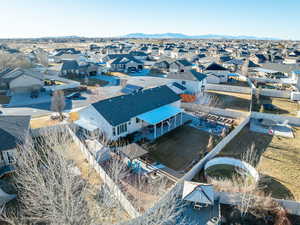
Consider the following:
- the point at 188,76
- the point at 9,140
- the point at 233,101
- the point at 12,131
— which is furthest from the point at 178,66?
the point at 9,140

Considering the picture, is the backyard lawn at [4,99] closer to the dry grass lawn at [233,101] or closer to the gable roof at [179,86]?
the gable roof at [179,86]

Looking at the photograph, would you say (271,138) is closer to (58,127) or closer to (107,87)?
(58,127)

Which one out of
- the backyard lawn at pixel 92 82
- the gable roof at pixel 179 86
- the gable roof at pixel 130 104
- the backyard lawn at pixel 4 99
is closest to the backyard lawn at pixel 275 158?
the gable roof at pixel 130 104

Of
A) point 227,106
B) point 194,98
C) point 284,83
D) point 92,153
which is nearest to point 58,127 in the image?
point 92,153

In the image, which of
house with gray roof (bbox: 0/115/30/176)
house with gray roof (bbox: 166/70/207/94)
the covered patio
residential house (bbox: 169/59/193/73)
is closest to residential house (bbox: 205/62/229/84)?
residential house (bbox: 169/59/193/73)

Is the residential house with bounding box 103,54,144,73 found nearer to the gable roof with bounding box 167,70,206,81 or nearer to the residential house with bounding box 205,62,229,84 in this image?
the residential house with bounding box 205,62,229,84

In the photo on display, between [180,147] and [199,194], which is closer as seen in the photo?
[199,194]

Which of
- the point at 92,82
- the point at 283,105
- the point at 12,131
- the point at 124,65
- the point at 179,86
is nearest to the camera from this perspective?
the point at 12,131

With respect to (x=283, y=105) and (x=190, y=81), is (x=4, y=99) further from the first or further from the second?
(x=283, y=105)
